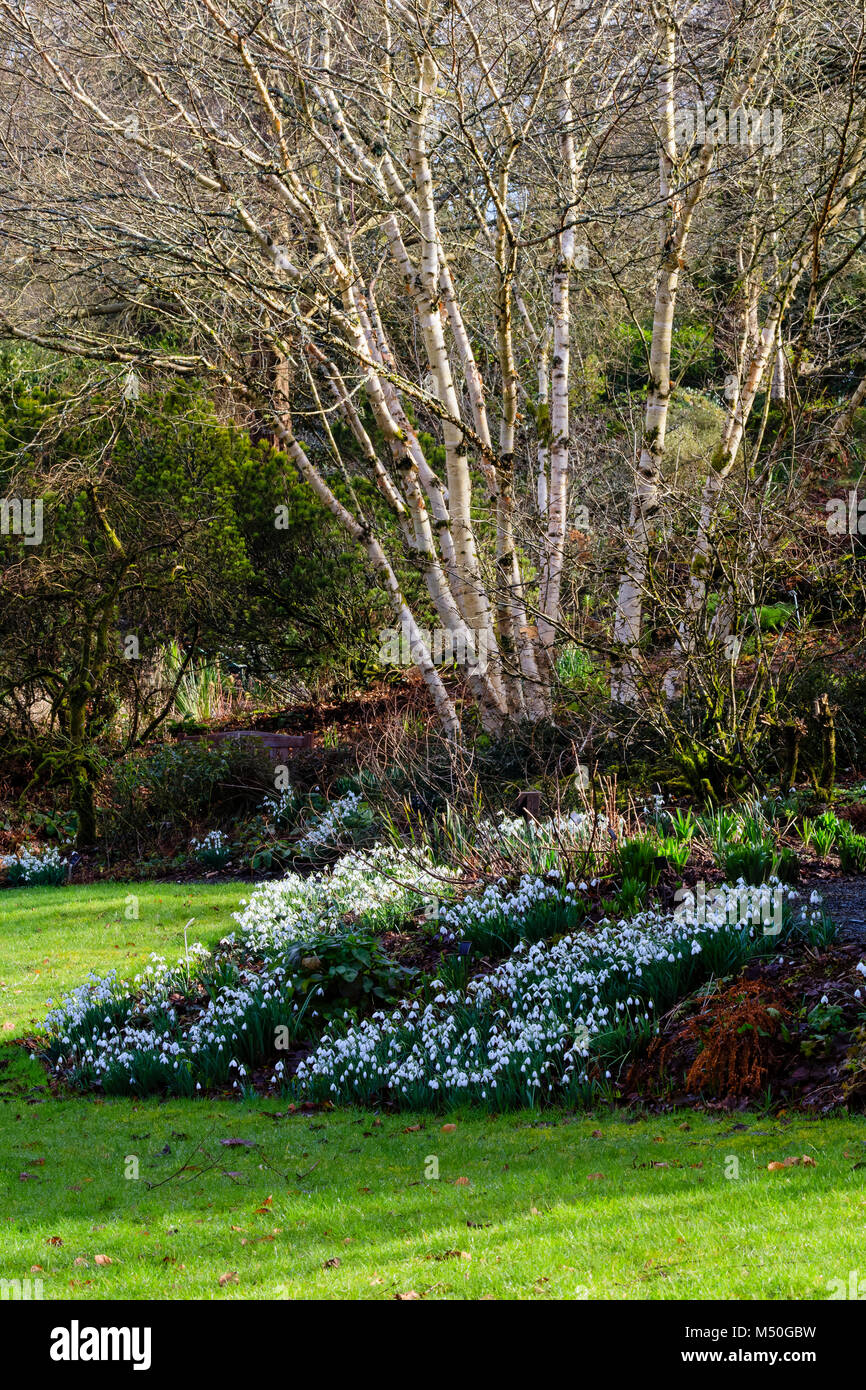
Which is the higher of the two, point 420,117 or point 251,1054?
point 420,117

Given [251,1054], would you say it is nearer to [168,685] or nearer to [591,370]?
[168,685]

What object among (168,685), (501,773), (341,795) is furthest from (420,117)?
(168,685)

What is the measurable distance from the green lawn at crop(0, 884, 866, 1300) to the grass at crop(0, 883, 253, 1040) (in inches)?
80.6

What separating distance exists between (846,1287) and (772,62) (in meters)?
10.4

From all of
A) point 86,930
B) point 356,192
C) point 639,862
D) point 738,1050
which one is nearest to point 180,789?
point 86,930

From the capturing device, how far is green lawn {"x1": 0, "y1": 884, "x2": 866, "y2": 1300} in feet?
11.8

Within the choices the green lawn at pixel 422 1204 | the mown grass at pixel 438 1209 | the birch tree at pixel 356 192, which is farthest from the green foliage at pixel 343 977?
the birch tree at pixel 356 192

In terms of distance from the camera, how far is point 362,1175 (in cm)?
476

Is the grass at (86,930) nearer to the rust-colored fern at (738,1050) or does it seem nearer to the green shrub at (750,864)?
the green shrub at (750,864)

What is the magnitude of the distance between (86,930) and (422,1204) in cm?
573

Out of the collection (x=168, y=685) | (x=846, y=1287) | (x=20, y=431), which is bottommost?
(x=846, y=1287)

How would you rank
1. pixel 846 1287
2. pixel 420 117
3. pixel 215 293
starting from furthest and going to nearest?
pixel 215 293 < pixel 420 117 < pixel 846 1287

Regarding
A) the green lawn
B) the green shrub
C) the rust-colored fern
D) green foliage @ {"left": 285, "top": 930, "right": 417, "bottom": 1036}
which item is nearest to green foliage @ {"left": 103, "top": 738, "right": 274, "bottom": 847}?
green foliage @ {"left": 285, "top": 930, "right": 417, "bottom": 1036}

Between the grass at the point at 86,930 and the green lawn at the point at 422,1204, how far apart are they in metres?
2.05
